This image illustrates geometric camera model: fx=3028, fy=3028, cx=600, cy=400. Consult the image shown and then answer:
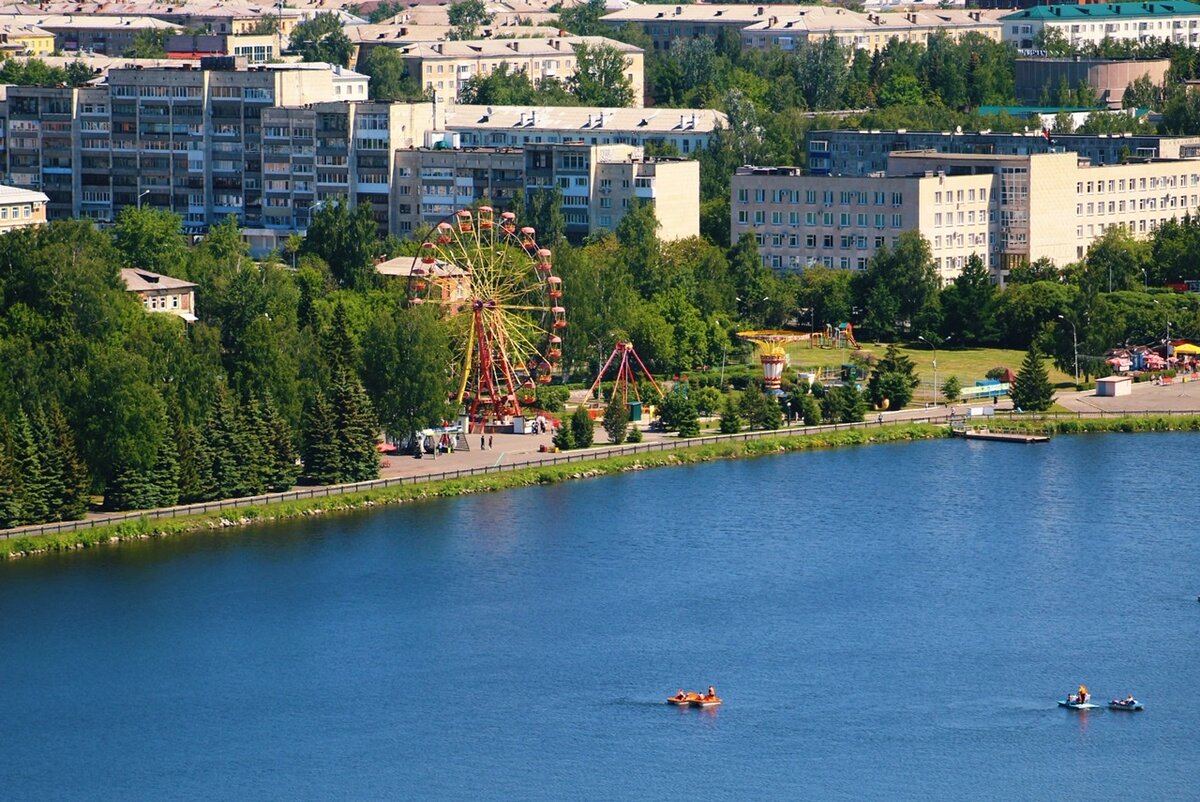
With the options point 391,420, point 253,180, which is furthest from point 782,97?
point 391,420

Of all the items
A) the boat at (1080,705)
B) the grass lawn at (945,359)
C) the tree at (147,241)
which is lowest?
the boat at (1080,705)

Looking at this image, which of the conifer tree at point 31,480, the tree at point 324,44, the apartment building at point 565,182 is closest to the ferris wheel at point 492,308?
the conifer tree at point 31,480

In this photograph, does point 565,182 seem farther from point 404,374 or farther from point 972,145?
point 404,374

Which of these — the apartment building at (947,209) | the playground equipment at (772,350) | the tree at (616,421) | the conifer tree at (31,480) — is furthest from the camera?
the apartment building at (947,209)

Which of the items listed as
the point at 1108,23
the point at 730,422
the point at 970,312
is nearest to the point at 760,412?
the point at 730,422

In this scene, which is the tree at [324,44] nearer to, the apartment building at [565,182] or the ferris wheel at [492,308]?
the apartment building at [565,182]

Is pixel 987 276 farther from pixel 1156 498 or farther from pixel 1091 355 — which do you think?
pixel 1156 498

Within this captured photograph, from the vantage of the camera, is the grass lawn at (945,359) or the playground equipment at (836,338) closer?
the grass lawn at (945,359)
